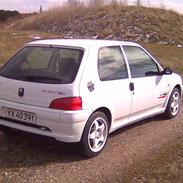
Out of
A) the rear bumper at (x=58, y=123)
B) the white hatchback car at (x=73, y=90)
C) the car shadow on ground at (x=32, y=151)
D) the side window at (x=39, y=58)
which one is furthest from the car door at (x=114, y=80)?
the car shadow on ground at (x=32, y=151)

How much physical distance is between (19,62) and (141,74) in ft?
6.47

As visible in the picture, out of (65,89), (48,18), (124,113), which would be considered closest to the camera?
(65,89)

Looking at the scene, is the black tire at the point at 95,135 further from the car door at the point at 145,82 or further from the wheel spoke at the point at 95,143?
the car door at the point at 145,82

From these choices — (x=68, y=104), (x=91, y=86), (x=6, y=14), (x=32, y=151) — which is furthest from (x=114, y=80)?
(x=6, y=14)

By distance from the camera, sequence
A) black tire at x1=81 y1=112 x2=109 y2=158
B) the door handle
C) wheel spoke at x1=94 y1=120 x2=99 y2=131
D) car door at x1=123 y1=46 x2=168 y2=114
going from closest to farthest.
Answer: black tire at x1=81 y1=112 x2=109 y2=158, wheel spoke at x1=94 y1=120 x2=99 y2=131, the door handle, car door at x1=123 y1=46 x2=168 y2=114

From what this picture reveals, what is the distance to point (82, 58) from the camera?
5863mm

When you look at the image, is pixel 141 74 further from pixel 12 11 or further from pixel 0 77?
pixel 12 11

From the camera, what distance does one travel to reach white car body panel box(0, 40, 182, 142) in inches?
216

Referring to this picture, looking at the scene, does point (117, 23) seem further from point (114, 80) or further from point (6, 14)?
point (6, 14)

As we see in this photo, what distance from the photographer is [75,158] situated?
5.82 m

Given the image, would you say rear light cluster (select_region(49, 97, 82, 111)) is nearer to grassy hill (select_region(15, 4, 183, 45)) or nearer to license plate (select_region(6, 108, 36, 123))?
license plate (select_region(6, 108, 36, 123))

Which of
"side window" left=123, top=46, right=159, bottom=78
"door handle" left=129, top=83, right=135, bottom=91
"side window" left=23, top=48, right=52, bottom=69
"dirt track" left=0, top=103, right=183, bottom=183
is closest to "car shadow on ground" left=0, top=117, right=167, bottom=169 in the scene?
"dirt track" left=0, top=103, right=183, bottom=183

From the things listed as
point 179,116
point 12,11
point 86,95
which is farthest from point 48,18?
point 86,95

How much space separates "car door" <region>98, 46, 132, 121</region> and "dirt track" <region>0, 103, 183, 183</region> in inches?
20.8
